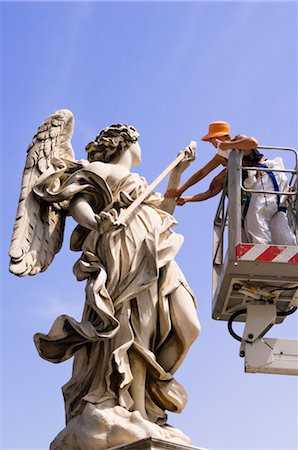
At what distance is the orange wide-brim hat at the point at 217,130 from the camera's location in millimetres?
9594

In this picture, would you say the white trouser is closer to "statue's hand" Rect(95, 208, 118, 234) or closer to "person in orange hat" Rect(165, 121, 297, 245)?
"person in orange hat" Rect(165, 121, 297, 245)

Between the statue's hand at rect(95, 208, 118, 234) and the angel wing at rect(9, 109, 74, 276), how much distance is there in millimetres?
583

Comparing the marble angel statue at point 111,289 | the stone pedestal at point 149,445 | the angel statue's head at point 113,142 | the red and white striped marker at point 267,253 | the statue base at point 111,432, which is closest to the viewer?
the stone pedestal at point 149,445

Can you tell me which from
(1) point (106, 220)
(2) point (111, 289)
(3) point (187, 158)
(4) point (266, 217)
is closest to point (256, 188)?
(4) point (266, 217)

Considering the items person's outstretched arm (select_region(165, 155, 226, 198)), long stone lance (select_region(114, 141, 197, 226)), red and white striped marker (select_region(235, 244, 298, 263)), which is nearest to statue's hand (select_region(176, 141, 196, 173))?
long stone lance (select_region(114, 141, 197, 226))

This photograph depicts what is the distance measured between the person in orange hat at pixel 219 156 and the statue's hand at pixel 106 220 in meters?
0.81

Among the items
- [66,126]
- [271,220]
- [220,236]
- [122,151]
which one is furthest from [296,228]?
[66,126]

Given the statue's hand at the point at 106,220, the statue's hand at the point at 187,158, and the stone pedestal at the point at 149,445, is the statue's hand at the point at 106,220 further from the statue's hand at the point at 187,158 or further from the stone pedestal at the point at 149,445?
the stone pedestal at the point at 149,445

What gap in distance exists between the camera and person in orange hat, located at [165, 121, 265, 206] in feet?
30.3

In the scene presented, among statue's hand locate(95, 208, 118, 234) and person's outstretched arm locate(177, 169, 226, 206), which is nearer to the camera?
statue's hand locate(95, 208, 118, 234)

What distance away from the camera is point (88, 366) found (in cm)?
880

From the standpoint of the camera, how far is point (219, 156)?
9656mm

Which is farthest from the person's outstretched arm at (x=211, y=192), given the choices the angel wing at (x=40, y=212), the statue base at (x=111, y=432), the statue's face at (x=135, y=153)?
the statue base at (x=111, y=432)

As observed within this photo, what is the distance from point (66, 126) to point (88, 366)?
7.35ft
